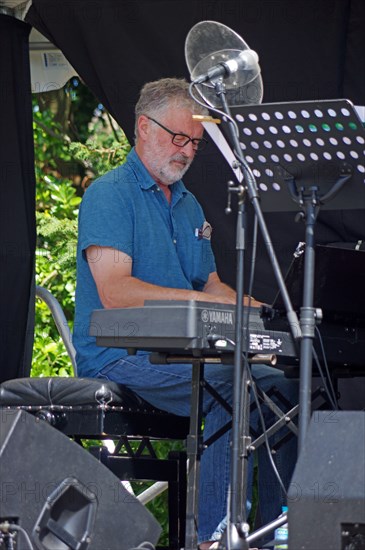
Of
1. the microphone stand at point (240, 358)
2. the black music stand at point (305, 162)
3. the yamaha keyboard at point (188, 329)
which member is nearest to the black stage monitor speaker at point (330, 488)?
the black music stand at point (305, 162)

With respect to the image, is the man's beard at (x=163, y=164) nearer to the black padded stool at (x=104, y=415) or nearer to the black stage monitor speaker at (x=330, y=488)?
the black padded stool at (x=104, y=415)

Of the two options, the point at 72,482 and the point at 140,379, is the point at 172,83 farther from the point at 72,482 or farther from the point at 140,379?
the point at 72,482

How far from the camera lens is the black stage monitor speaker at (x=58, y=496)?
2.62 m

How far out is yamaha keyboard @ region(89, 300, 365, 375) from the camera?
2994 mm

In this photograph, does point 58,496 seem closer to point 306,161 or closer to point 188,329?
point 188,329

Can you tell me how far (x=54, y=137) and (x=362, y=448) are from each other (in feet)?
18.4

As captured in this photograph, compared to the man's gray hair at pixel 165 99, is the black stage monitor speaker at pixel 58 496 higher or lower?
lower

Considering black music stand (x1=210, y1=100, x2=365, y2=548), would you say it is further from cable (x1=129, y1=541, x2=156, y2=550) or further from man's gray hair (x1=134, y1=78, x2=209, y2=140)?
man's gray hair (x1=134, y1=78, x2=209, y2=140)

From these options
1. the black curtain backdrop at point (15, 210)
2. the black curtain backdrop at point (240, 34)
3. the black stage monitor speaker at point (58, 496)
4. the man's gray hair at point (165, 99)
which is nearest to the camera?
the black stage monitor speaker at point (58, 496)

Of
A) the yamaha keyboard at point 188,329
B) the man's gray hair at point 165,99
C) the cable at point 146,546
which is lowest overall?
the cable at point 146,546

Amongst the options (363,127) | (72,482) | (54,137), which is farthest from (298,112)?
(54,137)

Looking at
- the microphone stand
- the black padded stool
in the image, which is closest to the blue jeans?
the black padded stool

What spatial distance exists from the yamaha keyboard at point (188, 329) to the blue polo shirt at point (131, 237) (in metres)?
0.57

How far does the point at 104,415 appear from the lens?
11.6 ft
